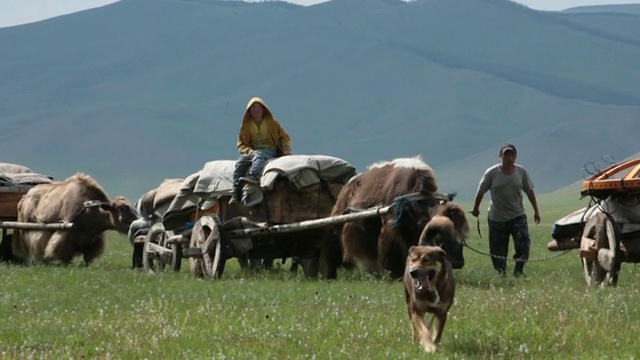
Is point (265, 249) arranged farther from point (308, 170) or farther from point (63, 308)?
point (63, 308)

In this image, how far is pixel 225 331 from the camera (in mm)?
11359

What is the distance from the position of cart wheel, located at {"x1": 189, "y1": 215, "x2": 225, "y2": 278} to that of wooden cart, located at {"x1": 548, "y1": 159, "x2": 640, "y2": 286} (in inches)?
215

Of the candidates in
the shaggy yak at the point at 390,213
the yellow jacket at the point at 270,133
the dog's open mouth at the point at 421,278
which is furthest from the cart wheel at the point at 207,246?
the dog's open mouth at the point at 421,278

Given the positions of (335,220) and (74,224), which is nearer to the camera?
(335,220)

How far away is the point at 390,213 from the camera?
55.7 feet

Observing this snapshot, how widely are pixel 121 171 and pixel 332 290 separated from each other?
176m

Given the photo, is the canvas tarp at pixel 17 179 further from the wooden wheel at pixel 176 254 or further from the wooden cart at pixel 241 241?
the wooden cart at pixel 241 241

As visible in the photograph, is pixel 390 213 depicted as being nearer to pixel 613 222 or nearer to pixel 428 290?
→ pixel 613 222

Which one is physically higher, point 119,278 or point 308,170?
point 308,170

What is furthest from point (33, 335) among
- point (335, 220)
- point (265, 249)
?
point (265, 249)

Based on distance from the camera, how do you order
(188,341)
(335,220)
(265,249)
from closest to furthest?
(188,341) → (335,220) → (265,249)

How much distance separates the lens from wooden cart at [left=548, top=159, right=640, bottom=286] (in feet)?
47.5

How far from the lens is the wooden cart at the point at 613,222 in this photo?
14.5 meters

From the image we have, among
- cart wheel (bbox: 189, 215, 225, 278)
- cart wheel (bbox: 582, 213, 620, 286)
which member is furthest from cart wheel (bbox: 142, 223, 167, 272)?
cart wheel (bbox: 582, 213, 620, 286)
